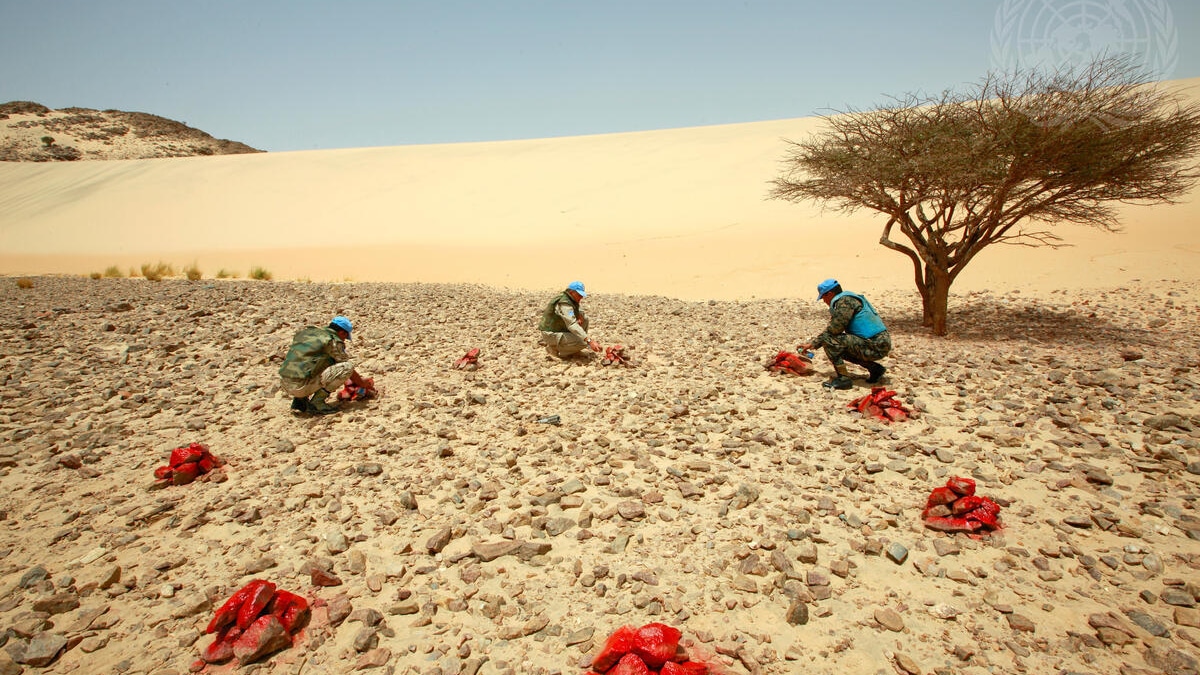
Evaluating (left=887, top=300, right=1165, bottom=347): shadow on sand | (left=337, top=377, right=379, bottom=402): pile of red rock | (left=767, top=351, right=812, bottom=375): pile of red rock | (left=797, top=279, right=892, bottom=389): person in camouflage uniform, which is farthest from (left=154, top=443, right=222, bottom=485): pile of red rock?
(left=887, top=300, right=1165, bottom=347): shadow on sand

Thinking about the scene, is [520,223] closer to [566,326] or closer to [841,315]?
[566,326]

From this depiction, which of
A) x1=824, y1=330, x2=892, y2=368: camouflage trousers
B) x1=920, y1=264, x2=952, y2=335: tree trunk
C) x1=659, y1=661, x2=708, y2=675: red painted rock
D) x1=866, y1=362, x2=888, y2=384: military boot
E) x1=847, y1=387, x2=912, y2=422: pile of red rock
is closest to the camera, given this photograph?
x1=659, y1=661, x2=708, y2=675: red painted rock

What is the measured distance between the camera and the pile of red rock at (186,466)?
14.5ft

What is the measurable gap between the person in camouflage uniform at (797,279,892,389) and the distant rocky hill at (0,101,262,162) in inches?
2611

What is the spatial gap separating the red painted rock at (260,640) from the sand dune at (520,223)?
11949 millimetres

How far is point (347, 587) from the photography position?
11.0 ft

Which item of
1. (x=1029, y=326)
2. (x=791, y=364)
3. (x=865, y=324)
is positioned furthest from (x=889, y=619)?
(x=1029, y=326)

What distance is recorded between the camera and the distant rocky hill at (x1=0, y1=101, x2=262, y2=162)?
5125cm

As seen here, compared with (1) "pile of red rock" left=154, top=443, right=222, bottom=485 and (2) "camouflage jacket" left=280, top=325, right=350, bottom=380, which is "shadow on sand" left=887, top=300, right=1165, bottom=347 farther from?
(1) "pile of red rock" left=154, top=443, right=222, bottom=485

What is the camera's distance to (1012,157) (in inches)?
328

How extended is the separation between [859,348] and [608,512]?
3482 mm

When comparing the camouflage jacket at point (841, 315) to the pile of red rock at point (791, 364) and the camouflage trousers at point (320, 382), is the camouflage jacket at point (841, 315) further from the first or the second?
the camouflage trousers at point (320, 382)

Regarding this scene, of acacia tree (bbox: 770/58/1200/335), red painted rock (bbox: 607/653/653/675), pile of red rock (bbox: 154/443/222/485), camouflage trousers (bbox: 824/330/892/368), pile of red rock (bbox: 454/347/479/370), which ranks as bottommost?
red painted rock (bbox: 607/653/653/675)

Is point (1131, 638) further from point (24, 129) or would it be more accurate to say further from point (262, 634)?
point (24, 129)
